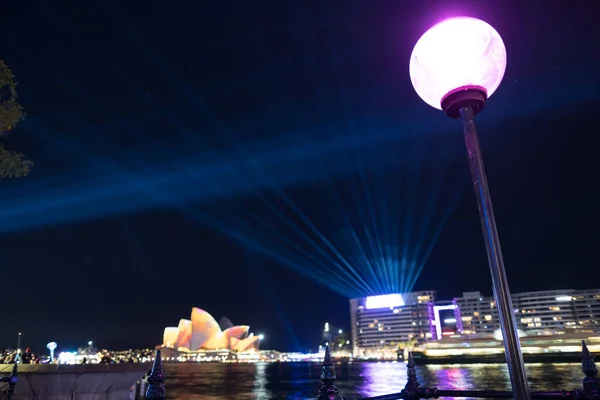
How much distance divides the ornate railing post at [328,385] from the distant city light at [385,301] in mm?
150120

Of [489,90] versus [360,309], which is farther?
[360,309]

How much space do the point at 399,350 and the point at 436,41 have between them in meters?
135

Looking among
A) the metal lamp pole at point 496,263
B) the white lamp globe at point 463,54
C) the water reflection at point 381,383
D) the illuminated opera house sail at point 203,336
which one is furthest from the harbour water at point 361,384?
the illuminated opera house sail at point 203,336

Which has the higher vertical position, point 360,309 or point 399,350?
point 360,309

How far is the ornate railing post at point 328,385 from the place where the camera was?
361 cm

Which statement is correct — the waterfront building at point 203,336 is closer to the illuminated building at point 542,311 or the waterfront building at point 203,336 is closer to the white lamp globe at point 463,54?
the illuminated building at point 542,311

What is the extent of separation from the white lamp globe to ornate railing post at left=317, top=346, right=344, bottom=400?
257 centimetres

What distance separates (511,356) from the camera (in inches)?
86.6

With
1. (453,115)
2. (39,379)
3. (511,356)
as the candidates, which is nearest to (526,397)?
(511,356)

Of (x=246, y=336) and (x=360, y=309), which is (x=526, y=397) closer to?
(x=246, y=336)

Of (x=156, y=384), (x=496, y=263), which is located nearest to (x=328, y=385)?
(x=156, y=384)

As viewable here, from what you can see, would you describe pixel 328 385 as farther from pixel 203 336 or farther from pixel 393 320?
pixel 393 320

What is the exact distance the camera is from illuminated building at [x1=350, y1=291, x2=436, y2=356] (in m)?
144

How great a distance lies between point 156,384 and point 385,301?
504 feet
